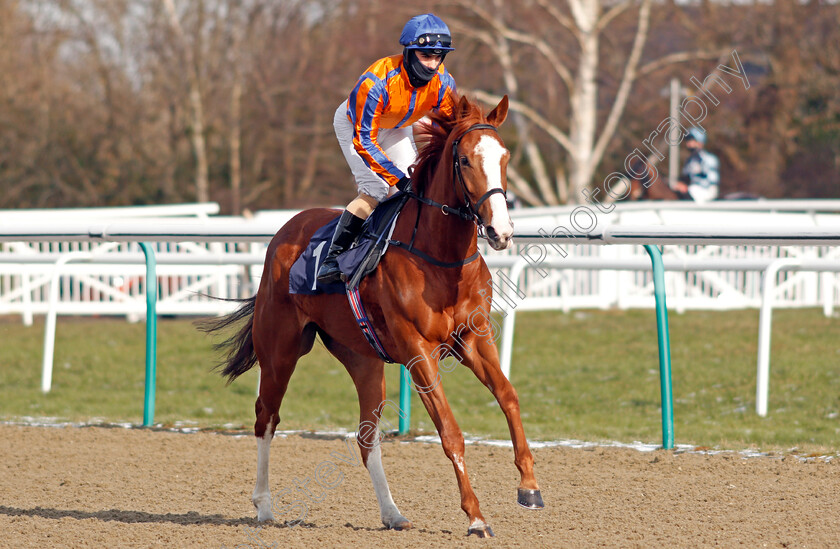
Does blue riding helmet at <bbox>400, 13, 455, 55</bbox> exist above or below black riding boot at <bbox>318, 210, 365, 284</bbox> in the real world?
above

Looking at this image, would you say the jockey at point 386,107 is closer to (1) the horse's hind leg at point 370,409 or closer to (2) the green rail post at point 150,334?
(1) the horse's hind leg at point 370,409

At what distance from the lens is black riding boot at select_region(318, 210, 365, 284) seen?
4.49 metres

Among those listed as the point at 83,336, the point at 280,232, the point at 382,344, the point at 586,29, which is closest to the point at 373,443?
the point at 382,344

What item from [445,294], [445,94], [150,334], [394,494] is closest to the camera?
[445,294]

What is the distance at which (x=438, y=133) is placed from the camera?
14.0 ft

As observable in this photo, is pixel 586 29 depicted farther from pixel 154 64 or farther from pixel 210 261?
pixel 210 261

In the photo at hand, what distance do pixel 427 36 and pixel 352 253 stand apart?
2.99 feet

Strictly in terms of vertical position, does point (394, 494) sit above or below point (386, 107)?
below

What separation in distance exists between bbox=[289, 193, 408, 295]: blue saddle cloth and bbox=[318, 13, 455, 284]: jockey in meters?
0.06

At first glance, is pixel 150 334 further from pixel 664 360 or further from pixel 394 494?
pixel 664 360

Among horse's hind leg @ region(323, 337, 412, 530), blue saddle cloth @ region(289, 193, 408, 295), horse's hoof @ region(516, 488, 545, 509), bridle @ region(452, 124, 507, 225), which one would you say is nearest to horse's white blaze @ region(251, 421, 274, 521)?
horse's hind leg @ region(323, 337, 412, 530)

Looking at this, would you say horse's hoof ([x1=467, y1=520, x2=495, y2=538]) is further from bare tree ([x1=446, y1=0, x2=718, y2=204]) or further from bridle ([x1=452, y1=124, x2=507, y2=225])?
bare tree ([x1=446, y1=0, x2=718, y2=204])

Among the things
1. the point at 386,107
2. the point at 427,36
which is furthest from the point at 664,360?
the point at 427,36

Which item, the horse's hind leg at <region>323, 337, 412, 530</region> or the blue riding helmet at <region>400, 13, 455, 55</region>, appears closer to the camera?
the blue riding helmet at <region>400, 13, 455, 55</region>
